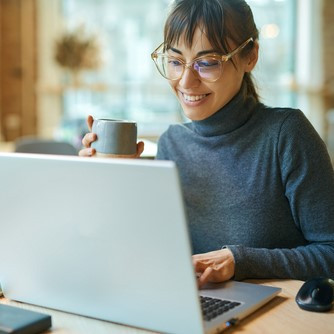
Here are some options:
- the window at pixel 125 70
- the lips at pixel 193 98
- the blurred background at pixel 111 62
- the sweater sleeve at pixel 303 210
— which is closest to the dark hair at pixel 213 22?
the lips at pixel 193 98

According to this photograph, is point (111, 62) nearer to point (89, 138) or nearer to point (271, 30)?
point (271, 30)

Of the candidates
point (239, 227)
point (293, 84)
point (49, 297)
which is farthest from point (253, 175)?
point (293, 84)

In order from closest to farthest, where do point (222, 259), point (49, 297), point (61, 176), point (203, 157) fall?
1. point (61, 176)
2. point (49, 297)
3. point (222, 259)
4. point (203, 157)

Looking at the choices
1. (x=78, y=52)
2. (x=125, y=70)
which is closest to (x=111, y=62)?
(x=125, y=70)

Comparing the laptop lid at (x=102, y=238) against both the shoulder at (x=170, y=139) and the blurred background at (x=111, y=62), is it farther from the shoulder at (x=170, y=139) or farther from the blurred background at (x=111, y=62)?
the blurred background at (x=111, y=62)

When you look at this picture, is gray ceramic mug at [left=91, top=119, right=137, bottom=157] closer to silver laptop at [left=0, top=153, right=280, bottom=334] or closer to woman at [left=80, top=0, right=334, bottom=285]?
woman at [left=80, top=0, right=334, bottom=285]

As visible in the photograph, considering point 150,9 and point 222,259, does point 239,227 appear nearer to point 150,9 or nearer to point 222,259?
point 222,259

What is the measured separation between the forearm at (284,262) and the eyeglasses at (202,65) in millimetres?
396

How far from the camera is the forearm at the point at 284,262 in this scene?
1229 mm

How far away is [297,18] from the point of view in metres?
7.22

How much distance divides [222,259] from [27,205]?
42 centimetres

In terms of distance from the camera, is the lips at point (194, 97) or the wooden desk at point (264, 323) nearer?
the wooden desk at point (264, 323)

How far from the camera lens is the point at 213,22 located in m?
1.40

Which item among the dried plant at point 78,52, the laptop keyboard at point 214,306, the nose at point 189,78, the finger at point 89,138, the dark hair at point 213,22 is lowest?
the laptop keyboard at point 214,306
